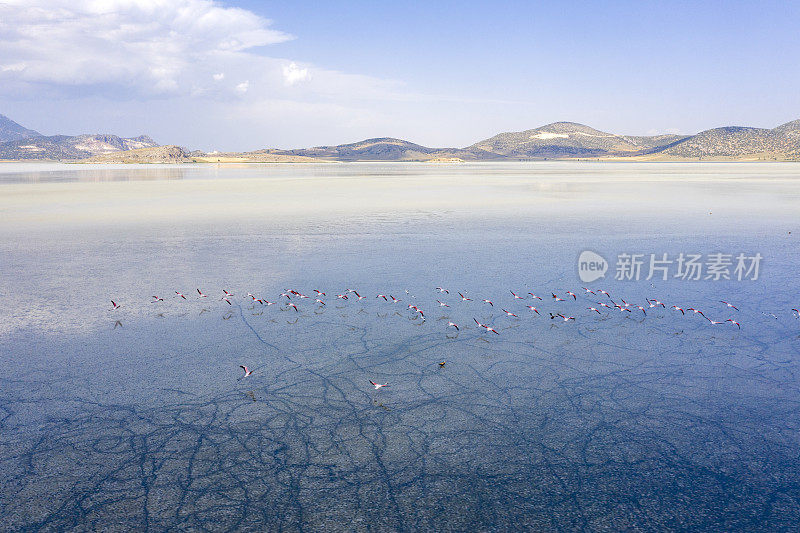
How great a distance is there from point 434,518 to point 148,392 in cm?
391

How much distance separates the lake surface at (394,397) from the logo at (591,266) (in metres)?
0.38

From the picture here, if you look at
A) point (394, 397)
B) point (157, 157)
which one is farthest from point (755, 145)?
point (394, 397)

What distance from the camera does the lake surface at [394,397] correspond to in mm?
3939

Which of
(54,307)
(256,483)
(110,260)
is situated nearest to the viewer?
(256,483)

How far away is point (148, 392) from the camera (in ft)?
19.2

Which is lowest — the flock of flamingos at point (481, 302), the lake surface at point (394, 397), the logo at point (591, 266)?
the lake surface at point (394, 397)

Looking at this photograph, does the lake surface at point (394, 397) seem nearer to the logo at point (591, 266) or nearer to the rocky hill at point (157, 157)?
the logo at point (591, 266)

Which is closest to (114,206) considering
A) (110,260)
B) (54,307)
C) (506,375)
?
(110,260)

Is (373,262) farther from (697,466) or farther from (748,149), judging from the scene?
(748,149)

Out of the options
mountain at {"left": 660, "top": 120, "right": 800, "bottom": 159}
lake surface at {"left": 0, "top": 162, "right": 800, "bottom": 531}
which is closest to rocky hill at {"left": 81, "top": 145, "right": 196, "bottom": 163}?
lake surface at {"left": 0, "top": 162, "right": 800, "bottom": 531}

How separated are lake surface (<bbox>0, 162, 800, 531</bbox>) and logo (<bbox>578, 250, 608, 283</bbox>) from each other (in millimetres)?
385

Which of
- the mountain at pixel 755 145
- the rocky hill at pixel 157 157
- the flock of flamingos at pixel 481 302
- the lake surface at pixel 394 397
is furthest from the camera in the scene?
the mountain at pixel 755 145

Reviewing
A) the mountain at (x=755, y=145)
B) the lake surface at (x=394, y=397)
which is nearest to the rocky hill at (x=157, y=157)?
the lake surface at (x=394, y=397)

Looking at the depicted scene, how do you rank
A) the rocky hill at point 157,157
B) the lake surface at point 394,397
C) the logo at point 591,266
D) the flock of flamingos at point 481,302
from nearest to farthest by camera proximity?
1. the lake surface at point 394,397
2. the flock of flamingos at point 481,302
3. the logo at point 591,266
4. the rocky hill at point 157,157
